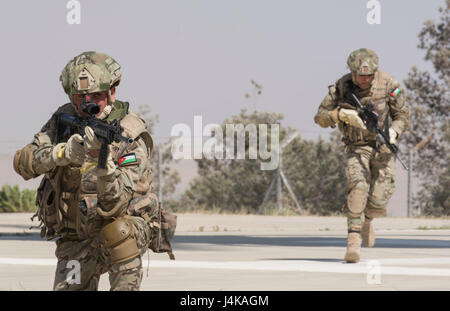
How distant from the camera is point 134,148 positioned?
265 inches

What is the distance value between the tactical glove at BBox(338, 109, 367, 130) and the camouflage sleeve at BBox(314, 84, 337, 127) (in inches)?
4.8

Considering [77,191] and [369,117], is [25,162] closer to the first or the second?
[77,191]

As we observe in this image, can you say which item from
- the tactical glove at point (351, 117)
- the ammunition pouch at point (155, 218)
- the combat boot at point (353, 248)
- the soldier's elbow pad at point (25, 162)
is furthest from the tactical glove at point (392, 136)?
the soldier's elbow pad at point (25, 162)

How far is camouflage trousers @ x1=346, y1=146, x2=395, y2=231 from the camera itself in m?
12.8

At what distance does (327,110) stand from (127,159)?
22.1ft

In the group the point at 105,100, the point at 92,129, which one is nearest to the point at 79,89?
the point at 105,100

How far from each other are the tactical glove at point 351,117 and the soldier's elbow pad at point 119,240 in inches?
258

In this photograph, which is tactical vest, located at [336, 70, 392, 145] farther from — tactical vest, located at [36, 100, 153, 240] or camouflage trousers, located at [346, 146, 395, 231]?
tactical vest, located at [36, 100, 153, 240]

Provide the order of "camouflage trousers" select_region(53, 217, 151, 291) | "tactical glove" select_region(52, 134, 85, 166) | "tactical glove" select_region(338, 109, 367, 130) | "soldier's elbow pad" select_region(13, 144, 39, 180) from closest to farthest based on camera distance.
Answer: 1. "tactical glove" select_region(52, 134, 85, 166)
2. "soldier's elbow pad" select_region(13, 144, 39, 180)
3. "camouflage trousers" select_region(53, 217, 151, 291)
4. "tactical glove" select_region(338, 109, 367, 130)

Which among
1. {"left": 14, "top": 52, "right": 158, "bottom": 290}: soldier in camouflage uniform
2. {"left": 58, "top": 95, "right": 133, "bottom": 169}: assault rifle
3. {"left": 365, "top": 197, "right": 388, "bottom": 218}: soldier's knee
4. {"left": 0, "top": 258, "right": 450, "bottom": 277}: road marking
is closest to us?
{"left": 58, "top": 95, "right": 133, "bottom": 169}: assault rifle

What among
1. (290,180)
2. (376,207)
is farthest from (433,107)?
(376,207)

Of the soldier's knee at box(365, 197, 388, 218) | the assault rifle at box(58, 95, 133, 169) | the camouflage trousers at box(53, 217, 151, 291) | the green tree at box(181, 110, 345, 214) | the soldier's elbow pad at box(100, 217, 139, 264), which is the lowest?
the green tree at box(181, 110, 345, 214)

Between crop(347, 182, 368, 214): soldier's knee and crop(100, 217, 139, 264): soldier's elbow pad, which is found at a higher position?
crop(100, 217, 139, 264): soldier's elbow pad

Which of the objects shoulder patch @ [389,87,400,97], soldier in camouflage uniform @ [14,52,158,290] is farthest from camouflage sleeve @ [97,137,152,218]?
shoulder patch @ [389,87,400,97]
